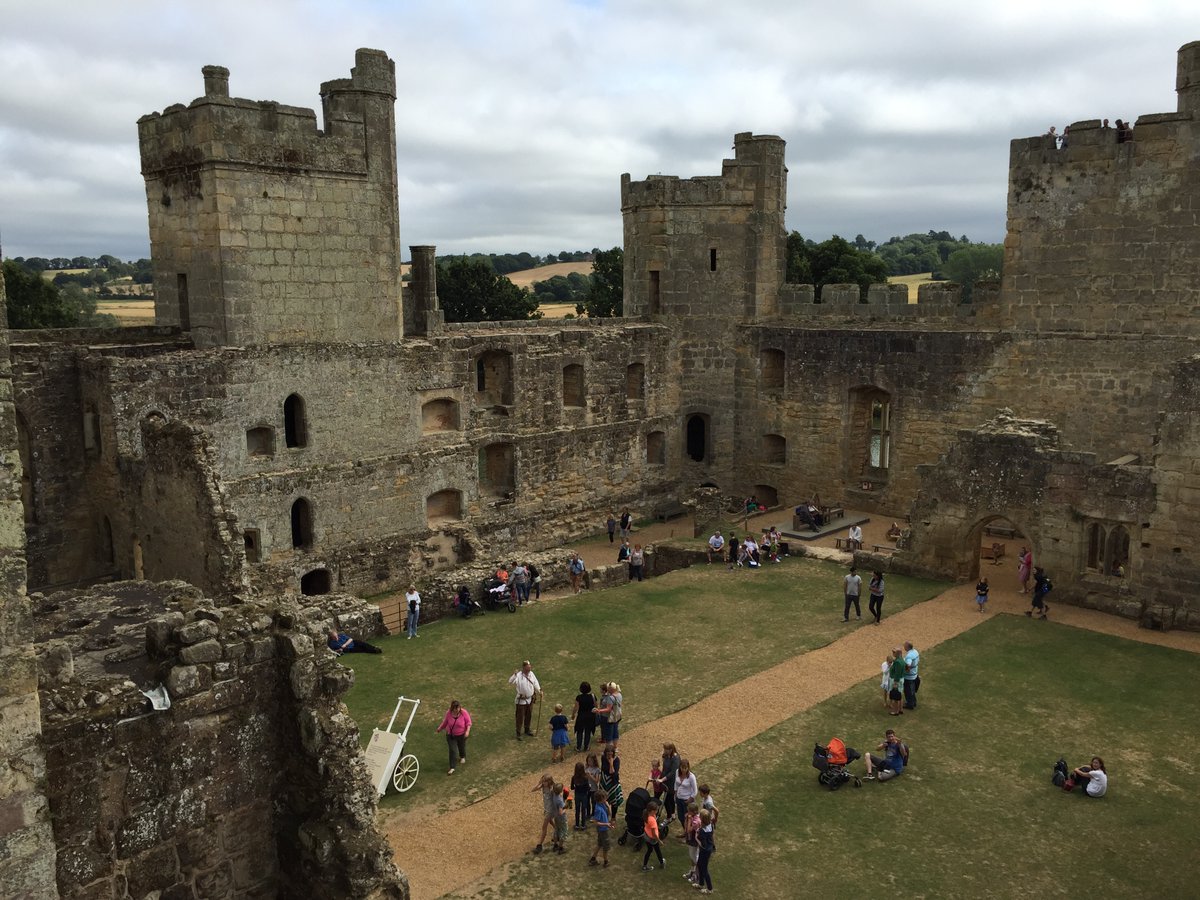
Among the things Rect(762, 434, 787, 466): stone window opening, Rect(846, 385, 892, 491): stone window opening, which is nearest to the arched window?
Rect(846, 385, 892, 491): stone window opening

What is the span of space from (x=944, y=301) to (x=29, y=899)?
22.3 m

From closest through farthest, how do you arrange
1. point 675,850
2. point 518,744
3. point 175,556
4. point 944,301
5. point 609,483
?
point 675,850, point 518,744, point 175,556, point 944,301, point 609,483

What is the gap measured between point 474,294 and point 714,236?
20630mm

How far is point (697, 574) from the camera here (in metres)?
21.5

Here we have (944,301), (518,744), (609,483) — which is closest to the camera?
(518,744)

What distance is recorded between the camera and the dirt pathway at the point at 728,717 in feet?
37.5

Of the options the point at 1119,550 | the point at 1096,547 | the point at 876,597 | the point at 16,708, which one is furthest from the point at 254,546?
the point at 1119,550

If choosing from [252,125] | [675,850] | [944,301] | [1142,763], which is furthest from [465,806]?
[944,301]

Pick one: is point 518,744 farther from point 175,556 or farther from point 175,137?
point 175,137

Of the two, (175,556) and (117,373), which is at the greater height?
(117,373)

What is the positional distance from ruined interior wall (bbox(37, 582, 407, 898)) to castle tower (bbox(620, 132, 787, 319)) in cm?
2000

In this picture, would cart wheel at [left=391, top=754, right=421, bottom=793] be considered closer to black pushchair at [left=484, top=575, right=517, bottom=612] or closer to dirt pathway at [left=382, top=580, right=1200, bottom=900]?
dirt pathway at [left=382, top=580, right=1200, bottom=900]

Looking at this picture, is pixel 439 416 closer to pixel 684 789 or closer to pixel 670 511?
pixel 670 511

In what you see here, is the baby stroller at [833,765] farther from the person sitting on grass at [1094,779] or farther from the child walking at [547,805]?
the child walking at [547,805]
